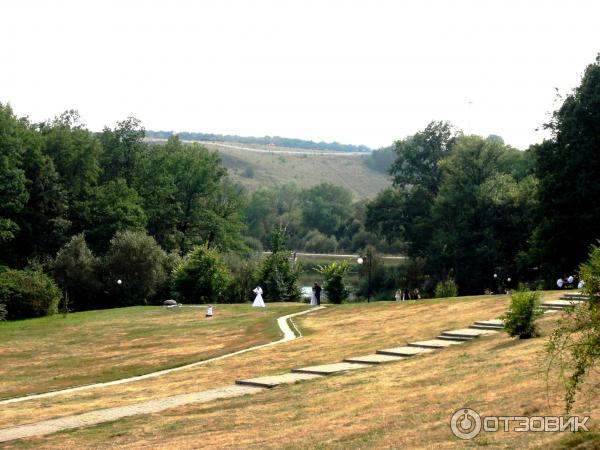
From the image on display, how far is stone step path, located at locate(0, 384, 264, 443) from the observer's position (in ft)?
57.9

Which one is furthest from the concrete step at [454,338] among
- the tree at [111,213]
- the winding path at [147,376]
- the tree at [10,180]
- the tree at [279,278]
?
the tree at [111,213]

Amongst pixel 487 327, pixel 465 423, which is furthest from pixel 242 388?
pixel 465 423

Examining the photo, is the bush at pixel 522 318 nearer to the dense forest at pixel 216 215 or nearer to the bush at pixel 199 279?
the dense forest at pixel 216 215

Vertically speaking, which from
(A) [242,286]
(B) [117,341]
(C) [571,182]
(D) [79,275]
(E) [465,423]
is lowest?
(A) [242,286]

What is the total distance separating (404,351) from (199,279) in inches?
1418

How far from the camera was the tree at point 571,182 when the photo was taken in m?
46.2

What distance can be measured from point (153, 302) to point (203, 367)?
3772cm

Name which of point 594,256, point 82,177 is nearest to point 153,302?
point 82,177

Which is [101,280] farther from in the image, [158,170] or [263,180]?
[263,180]

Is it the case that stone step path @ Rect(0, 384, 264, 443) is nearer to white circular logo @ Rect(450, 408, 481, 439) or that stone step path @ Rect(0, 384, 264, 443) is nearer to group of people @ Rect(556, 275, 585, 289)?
group of people @ Rect(556, 275, 585, 289)

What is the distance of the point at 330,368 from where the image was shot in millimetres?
22000

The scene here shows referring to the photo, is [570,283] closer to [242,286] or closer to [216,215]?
[242,286]

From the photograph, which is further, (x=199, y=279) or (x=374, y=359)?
(x=199, y=279)

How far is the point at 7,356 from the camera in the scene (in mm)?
35469
